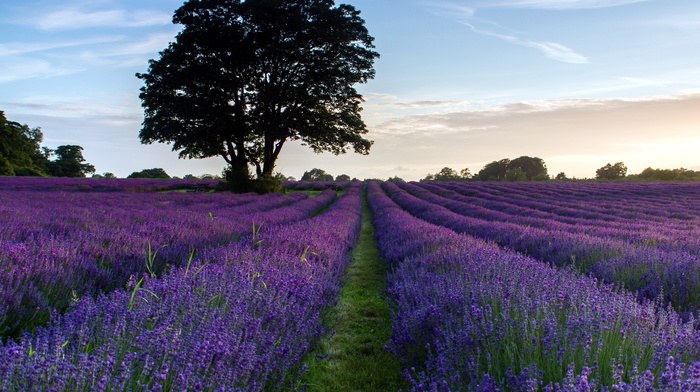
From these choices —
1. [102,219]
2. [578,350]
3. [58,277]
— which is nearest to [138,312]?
[58,277]

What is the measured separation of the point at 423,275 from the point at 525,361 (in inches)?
77.4

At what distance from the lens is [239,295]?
2.79 meters

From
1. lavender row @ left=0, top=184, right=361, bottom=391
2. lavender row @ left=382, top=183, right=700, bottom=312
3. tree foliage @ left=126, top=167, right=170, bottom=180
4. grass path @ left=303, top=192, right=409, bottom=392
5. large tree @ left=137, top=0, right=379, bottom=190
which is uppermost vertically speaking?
large tree @ left=137, top=0, right=379, bottom=190

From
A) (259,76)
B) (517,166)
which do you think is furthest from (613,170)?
(259,76)

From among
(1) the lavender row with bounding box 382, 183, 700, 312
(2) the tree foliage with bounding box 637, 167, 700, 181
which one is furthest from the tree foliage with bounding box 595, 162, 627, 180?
(1) the lavender row with bounding box 382, 183, 700, 312

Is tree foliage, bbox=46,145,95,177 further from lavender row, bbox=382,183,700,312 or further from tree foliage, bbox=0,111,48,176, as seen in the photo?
lavender row, bbox=382,183,700,312

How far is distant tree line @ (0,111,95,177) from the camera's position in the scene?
117 ft

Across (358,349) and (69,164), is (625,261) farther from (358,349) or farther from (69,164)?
(69,164)

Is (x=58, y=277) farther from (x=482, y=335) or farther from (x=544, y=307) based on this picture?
(x=544, y=307)

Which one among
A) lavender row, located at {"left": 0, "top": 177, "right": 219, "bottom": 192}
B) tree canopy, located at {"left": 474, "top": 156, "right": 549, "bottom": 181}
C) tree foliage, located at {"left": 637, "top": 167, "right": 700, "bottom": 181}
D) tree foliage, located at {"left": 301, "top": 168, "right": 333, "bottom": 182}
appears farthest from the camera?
tree canopy, located at {"left": 474, "top": 156, "right": 549, "bottom": 181}

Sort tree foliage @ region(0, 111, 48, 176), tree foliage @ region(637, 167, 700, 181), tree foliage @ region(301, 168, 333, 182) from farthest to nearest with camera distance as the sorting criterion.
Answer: tree foliage @ region(301, 168, 333, 182) → tree foliage @ region(637, 167, 700, 181) → tree foliage @ region(0, 111, 48, 176)

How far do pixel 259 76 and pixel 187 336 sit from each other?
68.4 ft

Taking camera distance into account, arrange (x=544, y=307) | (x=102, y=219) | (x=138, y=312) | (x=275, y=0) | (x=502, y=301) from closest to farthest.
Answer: (x=138, y=312) → (x=544, y=307) → (x=502, y=301) → (x=102, y=219) → (x=275, y=0)

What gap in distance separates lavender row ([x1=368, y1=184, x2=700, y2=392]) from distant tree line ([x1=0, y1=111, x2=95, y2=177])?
3903cm
